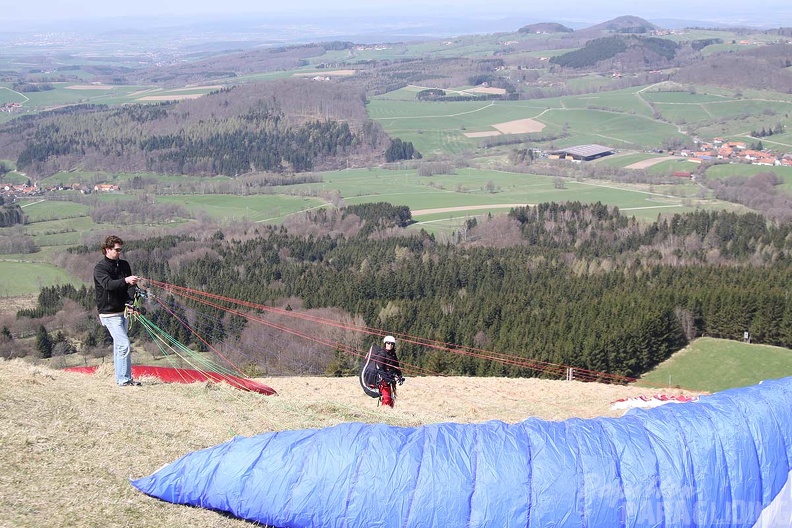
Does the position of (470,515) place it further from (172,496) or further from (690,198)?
(690,198)

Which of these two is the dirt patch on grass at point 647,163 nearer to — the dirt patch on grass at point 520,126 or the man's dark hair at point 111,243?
the dirt patch on grass at point 520,126

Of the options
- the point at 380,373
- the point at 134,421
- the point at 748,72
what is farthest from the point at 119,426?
the point at 748,72

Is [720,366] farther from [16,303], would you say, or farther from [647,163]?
[647,163]

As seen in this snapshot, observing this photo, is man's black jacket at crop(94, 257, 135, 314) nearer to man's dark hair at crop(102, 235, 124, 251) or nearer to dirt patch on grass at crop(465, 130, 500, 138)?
man's dark hair at crop(102, 235, 124, 251)

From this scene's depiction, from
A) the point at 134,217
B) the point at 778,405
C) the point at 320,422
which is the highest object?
the point at 778,405

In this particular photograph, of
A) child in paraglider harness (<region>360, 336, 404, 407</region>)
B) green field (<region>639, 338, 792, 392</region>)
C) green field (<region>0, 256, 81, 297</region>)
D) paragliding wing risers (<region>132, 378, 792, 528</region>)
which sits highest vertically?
paragliding wing risers (<region>132, 378, 792, 528</region>)

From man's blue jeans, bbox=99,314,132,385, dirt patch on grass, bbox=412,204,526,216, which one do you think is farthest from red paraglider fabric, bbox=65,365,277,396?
dirt patch on grass, bbox=412,204,526,216

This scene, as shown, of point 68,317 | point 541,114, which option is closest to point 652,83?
point 541,114
